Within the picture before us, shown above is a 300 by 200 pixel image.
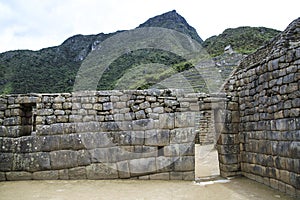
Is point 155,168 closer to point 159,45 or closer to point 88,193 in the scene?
point 88,193

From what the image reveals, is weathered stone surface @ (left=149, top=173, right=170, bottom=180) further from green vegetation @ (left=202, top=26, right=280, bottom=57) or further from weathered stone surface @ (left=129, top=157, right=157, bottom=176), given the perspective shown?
green vegetation @ (left=202, top=26, right=280, bottom=57)

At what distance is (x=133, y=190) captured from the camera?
555cm

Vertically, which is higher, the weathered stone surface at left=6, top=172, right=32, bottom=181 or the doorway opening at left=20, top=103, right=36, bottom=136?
the doorway opening at left=20, top=103, right=36, bottom=136

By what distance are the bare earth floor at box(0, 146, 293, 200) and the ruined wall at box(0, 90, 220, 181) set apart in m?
0.28

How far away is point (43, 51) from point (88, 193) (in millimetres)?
45298

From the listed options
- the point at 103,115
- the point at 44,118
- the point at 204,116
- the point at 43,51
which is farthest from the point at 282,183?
the point at 43,51

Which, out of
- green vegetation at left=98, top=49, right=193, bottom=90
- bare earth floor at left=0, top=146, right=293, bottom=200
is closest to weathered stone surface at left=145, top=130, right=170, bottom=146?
bare earth floor at left=0, top=146, right=293, bottom=200

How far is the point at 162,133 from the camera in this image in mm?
6453

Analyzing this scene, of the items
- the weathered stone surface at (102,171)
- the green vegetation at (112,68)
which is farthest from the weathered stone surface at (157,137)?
the green vegetation at (112,68)

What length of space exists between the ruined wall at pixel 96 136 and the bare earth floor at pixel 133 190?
278 mm

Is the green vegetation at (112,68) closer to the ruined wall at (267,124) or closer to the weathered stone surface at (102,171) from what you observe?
the ruined wall at (267,124)

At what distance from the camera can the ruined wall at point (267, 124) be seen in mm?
4898

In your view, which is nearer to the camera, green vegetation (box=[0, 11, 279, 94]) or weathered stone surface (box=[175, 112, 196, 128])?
weathered stone surface (box=[175, 112, 196, 128])

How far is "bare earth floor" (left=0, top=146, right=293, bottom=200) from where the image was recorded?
5.07 metres
